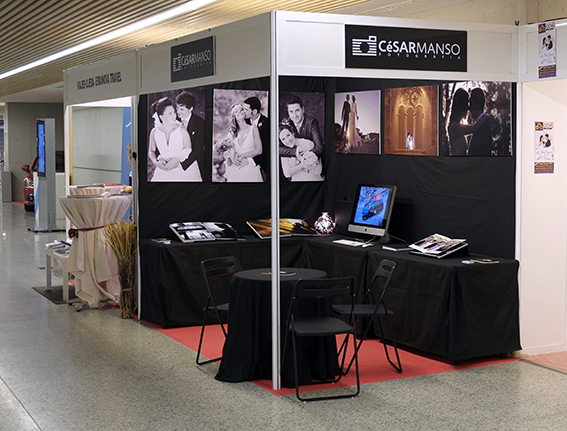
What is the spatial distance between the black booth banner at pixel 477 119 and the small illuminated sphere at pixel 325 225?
157 centimetres

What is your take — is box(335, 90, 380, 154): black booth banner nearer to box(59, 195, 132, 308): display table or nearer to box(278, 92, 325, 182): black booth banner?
box(278, 92, 325, 182): black booth banner

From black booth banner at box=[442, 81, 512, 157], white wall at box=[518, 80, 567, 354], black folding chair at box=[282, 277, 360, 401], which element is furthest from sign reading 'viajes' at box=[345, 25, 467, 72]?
black folding chair at box=[282, 277, 360, 401]

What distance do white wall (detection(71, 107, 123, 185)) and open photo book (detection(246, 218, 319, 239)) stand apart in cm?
297

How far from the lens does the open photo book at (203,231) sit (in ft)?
23.2

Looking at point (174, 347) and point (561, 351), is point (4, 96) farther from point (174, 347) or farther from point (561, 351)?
point (561, 351)

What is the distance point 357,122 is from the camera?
7.37 meters

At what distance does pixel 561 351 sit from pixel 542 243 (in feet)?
3.03

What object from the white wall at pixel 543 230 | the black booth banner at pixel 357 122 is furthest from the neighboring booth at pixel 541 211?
the black booth banner at pixel 357 122

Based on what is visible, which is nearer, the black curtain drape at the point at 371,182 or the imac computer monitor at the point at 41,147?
the black curtain drape at the point at 371,182

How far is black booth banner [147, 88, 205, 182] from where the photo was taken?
723 centimetres

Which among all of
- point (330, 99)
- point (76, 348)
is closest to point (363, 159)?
point (330, 99)

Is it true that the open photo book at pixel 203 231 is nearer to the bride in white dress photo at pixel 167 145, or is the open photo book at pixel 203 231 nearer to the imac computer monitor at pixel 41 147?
the bride in white dress photo at pixel 167 145

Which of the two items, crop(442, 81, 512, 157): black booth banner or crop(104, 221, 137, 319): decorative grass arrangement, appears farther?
crop(104, 221, 137, 319): decorative grass arrangement

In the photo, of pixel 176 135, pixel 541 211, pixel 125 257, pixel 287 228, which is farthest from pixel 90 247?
pixel 541 211
